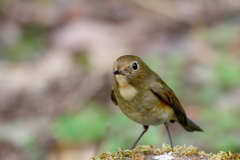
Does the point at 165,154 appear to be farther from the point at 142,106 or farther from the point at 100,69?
the point at 100,69

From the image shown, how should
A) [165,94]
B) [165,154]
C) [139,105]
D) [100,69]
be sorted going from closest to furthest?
[165,154], [139,105], [165,94], [100,69]

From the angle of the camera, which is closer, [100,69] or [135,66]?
[135,66]

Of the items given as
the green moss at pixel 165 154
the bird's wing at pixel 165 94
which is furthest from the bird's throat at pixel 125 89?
the green moss at pixel 165 154

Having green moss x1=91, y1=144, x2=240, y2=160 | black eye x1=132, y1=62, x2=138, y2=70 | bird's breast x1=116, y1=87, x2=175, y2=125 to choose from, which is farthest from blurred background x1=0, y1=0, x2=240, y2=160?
green moss x1=91, y1=144, x2=240, y2=160

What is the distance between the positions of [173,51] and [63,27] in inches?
124

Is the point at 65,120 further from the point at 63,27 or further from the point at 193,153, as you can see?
the point at 63,27

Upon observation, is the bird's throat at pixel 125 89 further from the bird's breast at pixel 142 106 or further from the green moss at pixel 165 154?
the green moss at pixel 165 154

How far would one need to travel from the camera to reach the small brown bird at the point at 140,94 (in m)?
4.55

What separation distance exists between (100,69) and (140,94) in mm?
4767

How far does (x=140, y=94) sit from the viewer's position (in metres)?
4.68

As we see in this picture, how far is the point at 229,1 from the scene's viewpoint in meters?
12.0

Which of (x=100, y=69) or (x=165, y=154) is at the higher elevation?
(x=100, y=69)

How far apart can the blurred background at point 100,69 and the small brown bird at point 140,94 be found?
2.44ft

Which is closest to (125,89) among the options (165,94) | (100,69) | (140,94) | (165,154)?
(140,94)
